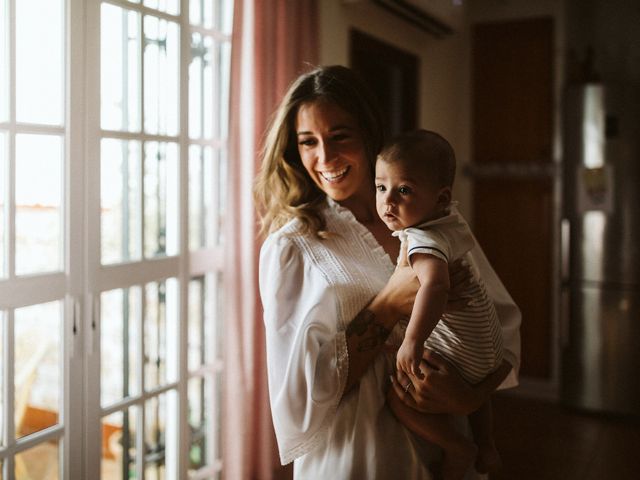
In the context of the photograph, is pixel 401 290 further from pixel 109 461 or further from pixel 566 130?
pixel 566 130

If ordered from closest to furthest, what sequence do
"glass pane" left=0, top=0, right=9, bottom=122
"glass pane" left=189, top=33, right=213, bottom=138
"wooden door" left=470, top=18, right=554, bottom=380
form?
"glass pane" left=0, top=0, right=9, bottom=122 → "glass pane" left=189, top=33, right=213, bottom=138 → "wooden door" left=470, top=18, right=554, bottom=380

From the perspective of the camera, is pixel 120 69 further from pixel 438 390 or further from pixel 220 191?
pixel 438 390

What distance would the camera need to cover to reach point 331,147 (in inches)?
56.4

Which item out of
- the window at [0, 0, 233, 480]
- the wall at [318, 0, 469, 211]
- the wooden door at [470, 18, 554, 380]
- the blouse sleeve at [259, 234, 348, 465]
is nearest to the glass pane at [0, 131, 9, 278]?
the window at [0, 0, 233, 480]

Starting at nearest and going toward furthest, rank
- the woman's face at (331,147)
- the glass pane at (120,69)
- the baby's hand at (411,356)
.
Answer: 1. the baby's hand at (411,356)
2. the woman's face at (331,147)
3. the glass pane at (120,69)

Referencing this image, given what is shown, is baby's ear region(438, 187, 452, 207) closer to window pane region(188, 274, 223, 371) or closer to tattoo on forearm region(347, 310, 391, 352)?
tattoo on forearm region(347, 310, 391, 352)

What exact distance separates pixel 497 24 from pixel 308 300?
3.94 m

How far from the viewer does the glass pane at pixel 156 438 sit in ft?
7.73

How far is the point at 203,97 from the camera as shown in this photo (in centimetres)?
257

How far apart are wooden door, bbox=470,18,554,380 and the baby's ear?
347 centimetres

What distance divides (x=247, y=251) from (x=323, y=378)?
1.21m

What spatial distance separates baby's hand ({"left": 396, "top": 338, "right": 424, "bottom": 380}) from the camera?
3.87 ft

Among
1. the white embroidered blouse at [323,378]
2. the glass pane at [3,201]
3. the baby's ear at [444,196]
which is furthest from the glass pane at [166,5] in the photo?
the baby's ear at [444,196]

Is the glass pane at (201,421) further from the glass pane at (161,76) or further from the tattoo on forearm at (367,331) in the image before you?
the tattoo on forearm at (367,331)
